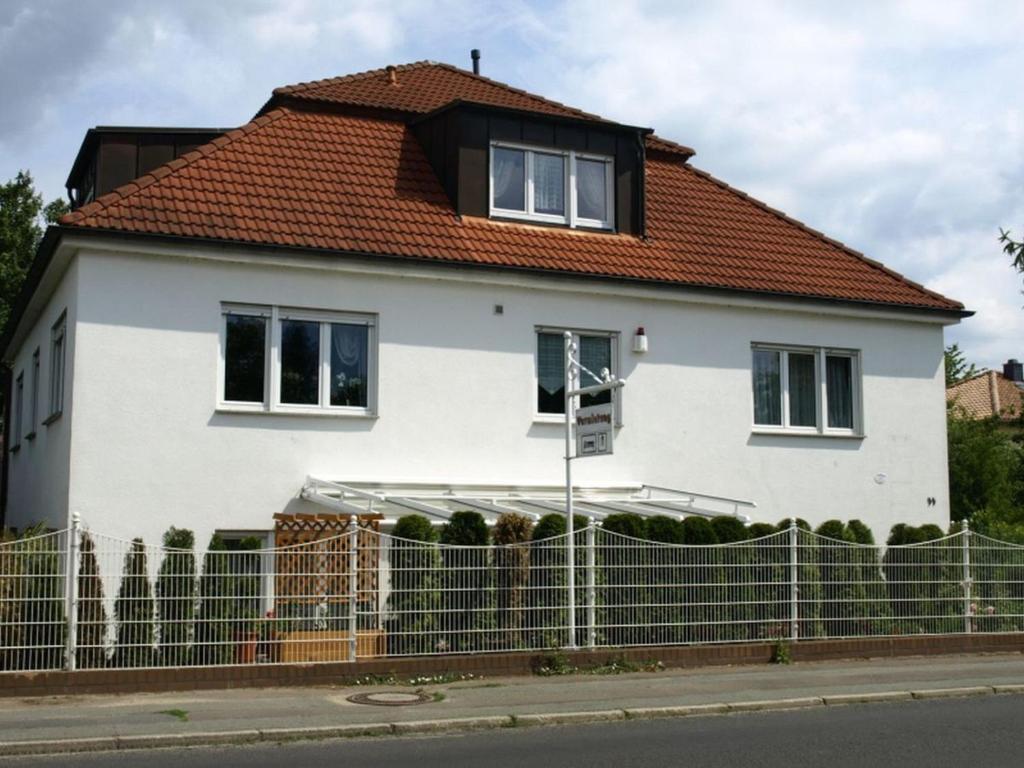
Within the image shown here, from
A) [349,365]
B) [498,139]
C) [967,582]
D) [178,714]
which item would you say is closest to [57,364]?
[349,365]

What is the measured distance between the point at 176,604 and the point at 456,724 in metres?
3.37

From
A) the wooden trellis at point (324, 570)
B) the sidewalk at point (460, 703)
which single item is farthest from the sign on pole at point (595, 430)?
the wooden trellis at point (324, 570)

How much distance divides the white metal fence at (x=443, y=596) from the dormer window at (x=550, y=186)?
614 cm

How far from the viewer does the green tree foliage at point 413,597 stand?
1454cm

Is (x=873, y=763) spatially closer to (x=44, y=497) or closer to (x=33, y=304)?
(x=44, y=497)

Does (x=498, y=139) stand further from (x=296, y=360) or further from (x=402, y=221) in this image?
(x=296, y=360)

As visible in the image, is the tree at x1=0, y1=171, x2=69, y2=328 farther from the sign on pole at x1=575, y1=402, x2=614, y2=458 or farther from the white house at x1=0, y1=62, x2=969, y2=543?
the sign on pole at x1=575, y1=402, x2=614, y2=458

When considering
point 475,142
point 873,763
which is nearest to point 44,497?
point 475,142

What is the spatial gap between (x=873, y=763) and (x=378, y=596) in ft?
19.9

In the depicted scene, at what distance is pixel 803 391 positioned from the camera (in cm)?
2152

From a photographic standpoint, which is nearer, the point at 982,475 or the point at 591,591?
the point at 591,591

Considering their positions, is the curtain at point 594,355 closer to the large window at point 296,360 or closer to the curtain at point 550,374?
the curtain at point 550,374

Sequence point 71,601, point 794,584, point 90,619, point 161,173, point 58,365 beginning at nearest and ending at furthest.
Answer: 1. point 71,601
2. point 90,619
3. point 794,584
4. point 161,173
5. point 58,365

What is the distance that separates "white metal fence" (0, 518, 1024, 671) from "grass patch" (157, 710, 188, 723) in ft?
4.63
